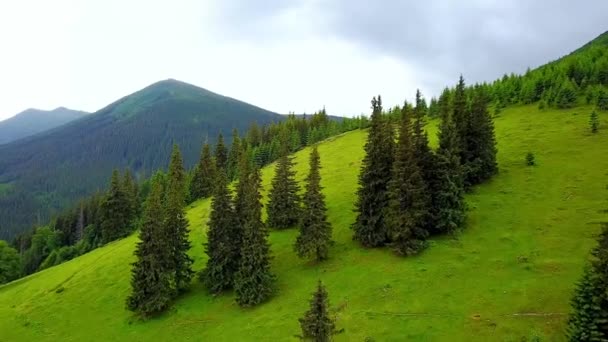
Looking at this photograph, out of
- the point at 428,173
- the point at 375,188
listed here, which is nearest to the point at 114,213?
the point at 375,188

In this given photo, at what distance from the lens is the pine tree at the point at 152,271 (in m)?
63.9

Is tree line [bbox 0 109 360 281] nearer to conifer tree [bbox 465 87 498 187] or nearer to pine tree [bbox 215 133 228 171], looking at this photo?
pine tree [bbox 215 133 228 171]

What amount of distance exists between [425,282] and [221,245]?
A: 92.9 feet

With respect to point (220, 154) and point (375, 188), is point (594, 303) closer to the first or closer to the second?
point (375, 188)

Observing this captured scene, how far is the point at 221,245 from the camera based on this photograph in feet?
213

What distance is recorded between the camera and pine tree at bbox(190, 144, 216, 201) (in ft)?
408

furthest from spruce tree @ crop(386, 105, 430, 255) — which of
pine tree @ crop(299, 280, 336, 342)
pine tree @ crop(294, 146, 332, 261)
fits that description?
pine tree @ crop(299, 280, 336, 342)

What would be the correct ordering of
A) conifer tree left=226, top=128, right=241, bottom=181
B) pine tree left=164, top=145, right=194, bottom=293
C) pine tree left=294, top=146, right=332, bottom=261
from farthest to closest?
conifer tree left=226, top=128, right=241, bottom=181 < pine tree left=164, top=145, right=194, bottom=293 < pine tree left=294, top=146, right=332, bottom=261

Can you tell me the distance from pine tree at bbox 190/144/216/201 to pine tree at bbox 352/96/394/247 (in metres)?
63.4

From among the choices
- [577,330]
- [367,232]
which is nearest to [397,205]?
[367,232]

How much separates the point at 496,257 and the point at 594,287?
1996cm

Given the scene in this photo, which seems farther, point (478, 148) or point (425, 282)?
point (478, 148)

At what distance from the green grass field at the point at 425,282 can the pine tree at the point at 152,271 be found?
1.86 m

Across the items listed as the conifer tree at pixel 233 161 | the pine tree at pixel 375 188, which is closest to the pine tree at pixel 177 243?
the pine tree at pixel 375 188
